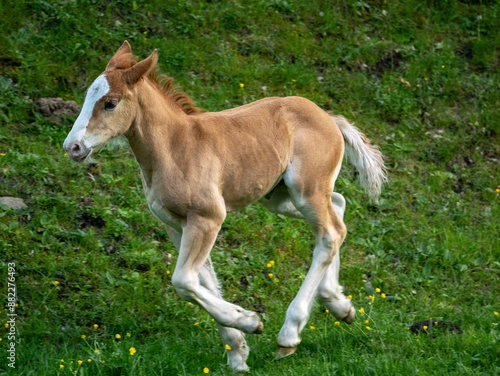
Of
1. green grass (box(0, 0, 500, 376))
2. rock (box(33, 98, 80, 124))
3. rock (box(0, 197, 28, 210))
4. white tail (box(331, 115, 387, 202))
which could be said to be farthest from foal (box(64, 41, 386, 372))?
rock (box(33, 98, 80, 124))

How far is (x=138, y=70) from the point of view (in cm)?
435

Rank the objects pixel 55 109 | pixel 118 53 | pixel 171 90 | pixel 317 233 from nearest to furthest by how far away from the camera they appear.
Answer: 1. pixel 118 53
2. pixel 171 90
3. pixel 317 233
4. pixel 55 109

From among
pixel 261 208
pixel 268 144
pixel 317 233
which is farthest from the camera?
pixel 261 208

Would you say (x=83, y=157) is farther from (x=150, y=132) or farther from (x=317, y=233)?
(x=317, y=233)

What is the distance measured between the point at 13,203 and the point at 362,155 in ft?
11.3

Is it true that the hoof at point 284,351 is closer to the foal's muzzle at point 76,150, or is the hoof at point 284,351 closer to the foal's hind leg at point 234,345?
the foal's hind leg at point 234,345

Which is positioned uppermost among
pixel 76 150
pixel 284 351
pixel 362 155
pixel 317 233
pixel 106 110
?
pixel 106 110

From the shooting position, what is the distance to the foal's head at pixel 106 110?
13.8 ft

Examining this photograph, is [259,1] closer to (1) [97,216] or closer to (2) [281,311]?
(1) [97,216]

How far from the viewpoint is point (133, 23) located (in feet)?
28.3

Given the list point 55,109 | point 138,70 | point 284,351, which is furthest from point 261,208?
point 138,70

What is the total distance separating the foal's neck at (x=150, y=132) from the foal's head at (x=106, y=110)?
0.10 m

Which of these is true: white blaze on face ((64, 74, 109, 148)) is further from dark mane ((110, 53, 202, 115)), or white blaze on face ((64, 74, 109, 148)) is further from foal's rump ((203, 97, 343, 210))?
foal's rump ((203, 97, 343, 210))

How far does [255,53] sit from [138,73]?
473 cm
